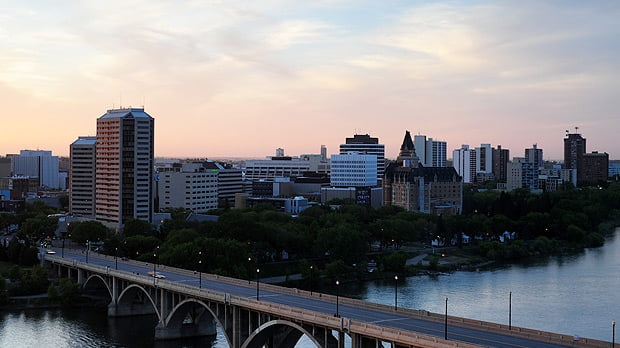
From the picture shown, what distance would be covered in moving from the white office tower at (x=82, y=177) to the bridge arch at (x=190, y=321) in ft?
195

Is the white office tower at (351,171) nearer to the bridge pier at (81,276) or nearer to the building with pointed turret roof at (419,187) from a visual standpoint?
the building with pointed turret roof at (419,187)

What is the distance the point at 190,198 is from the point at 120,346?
78958 millimetres

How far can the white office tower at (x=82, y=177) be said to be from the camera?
10875cm

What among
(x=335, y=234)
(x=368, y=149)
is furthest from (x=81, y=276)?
(x=368, y=149)

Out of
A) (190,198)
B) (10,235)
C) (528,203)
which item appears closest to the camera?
(10,235)

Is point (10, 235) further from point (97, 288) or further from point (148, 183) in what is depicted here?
point (97, 288)

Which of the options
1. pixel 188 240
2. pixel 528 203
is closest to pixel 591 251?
pixel 528 203

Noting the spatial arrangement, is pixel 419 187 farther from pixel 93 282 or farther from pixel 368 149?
pixel 93 282

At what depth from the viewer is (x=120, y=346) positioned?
48719mm

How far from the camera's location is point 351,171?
153875 millimetres

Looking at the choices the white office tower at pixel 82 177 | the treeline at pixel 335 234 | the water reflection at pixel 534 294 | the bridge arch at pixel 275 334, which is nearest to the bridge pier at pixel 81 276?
the treeline at pixel 335 234

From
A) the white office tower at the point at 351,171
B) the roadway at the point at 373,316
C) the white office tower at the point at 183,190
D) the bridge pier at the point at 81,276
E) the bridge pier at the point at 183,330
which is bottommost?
the bridge pier at the point at 183,330

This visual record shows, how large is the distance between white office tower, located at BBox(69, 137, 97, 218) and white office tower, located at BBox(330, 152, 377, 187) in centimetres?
5651

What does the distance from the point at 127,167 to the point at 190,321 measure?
47.9 m
